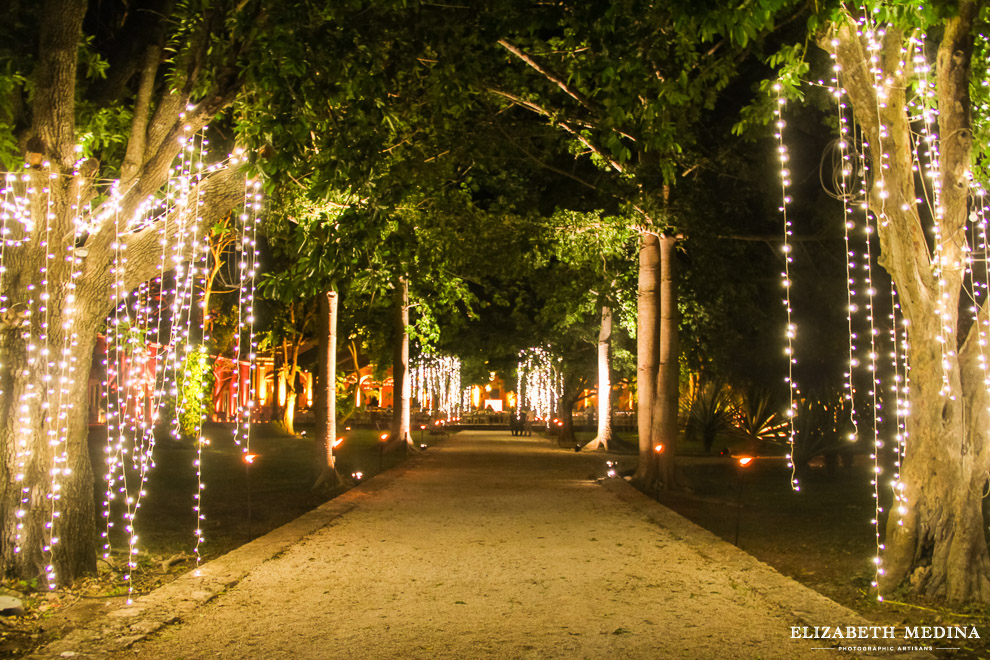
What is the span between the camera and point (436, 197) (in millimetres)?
15094

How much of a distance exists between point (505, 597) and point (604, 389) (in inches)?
953

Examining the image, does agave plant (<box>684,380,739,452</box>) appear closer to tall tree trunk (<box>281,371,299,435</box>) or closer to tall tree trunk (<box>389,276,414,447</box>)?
tall tree trunk (<box>389,276,414,447</box>)

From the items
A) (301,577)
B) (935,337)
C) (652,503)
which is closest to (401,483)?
(652,503)

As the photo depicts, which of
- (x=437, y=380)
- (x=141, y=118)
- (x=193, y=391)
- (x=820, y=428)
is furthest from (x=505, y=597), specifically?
(x=437, y=380)

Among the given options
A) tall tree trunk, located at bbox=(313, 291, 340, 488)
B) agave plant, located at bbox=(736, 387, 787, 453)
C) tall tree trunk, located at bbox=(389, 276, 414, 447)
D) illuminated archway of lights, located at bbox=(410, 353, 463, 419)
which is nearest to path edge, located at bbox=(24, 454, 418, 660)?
tall tree trunk, located at bbox=(313, 291, 340, 488)

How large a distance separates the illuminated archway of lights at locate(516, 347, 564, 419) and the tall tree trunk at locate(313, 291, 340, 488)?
21511 millimetres

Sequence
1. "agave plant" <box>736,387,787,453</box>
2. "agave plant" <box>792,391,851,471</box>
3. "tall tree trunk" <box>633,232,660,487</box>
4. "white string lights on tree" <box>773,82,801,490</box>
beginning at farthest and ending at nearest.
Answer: "agave plant" <box>736,387,787,453</box>
"agave plant" <box>792,391,851,471</box>
"tall tree trunk" <box>633,232,660,487</box>
"white string lights on tree" <box>773,82,801,490</box>

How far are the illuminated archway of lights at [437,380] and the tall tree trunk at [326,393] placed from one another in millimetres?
20040

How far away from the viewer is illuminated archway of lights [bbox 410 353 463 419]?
39812 millimetres

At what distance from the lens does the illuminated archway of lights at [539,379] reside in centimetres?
3935

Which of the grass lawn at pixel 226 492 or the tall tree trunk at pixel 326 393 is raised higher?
the tall tree trunk at pixel 326 393

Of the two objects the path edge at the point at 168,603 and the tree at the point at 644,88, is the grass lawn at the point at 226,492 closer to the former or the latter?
the path edge at the point at 168,603

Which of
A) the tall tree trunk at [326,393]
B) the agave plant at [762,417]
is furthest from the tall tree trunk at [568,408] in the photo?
the tall tree trunk at [326,393]

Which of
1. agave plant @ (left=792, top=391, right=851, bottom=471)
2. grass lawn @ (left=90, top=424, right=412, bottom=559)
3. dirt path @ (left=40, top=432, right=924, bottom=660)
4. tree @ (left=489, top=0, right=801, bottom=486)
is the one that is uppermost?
tree @ (left=489, top=0, right=801, bottom=486)
